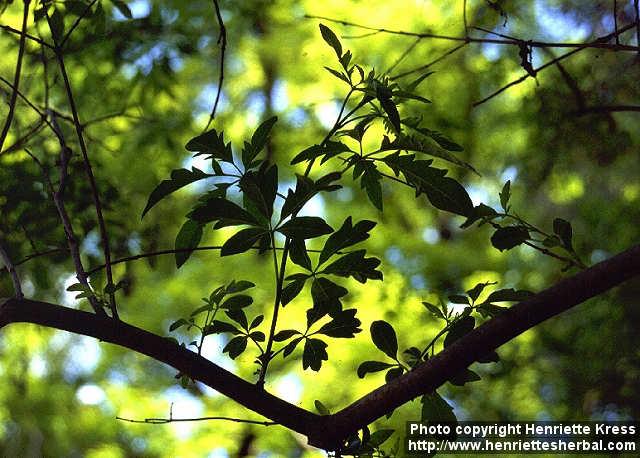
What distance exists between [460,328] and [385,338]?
84mm

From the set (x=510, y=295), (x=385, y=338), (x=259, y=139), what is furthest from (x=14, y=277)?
(x=510, y=295)

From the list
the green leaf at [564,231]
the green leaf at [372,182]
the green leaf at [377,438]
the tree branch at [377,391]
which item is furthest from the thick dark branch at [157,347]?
the green leaf at [564,231]

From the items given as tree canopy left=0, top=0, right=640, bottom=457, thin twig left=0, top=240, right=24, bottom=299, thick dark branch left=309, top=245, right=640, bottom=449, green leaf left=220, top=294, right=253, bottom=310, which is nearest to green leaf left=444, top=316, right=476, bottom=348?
tree canopy left=0, top=0, right=640, bottom=457

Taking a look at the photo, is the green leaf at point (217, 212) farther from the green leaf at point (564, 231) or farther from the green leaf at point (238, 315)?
the green leaf at point (564, 231)

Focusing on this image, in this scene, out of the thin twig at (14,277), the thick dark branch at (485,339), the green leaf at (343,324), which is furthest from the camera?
the green leaf at (343,324)

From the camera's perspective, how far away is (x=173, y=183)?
2.41 feet

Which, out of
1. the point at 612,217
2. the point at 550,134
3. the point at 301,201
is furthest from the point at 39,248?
the point at 612,217

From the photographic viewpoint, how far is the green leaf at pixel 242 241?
735mm

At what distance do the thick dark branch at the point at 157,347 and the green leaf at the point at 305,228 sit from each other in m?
0.15

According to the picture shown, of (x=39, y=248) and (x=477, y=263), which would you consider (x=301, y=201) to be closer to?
(x=39, y=248)

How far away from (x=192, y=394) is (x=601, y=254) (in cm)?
267

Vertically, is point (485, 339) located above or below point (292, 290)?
A: below

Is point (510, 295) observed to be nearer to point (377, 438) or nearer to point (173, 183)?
point (377, 438)

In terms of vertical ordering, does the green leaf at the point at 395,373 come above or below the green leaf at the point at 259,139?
below
